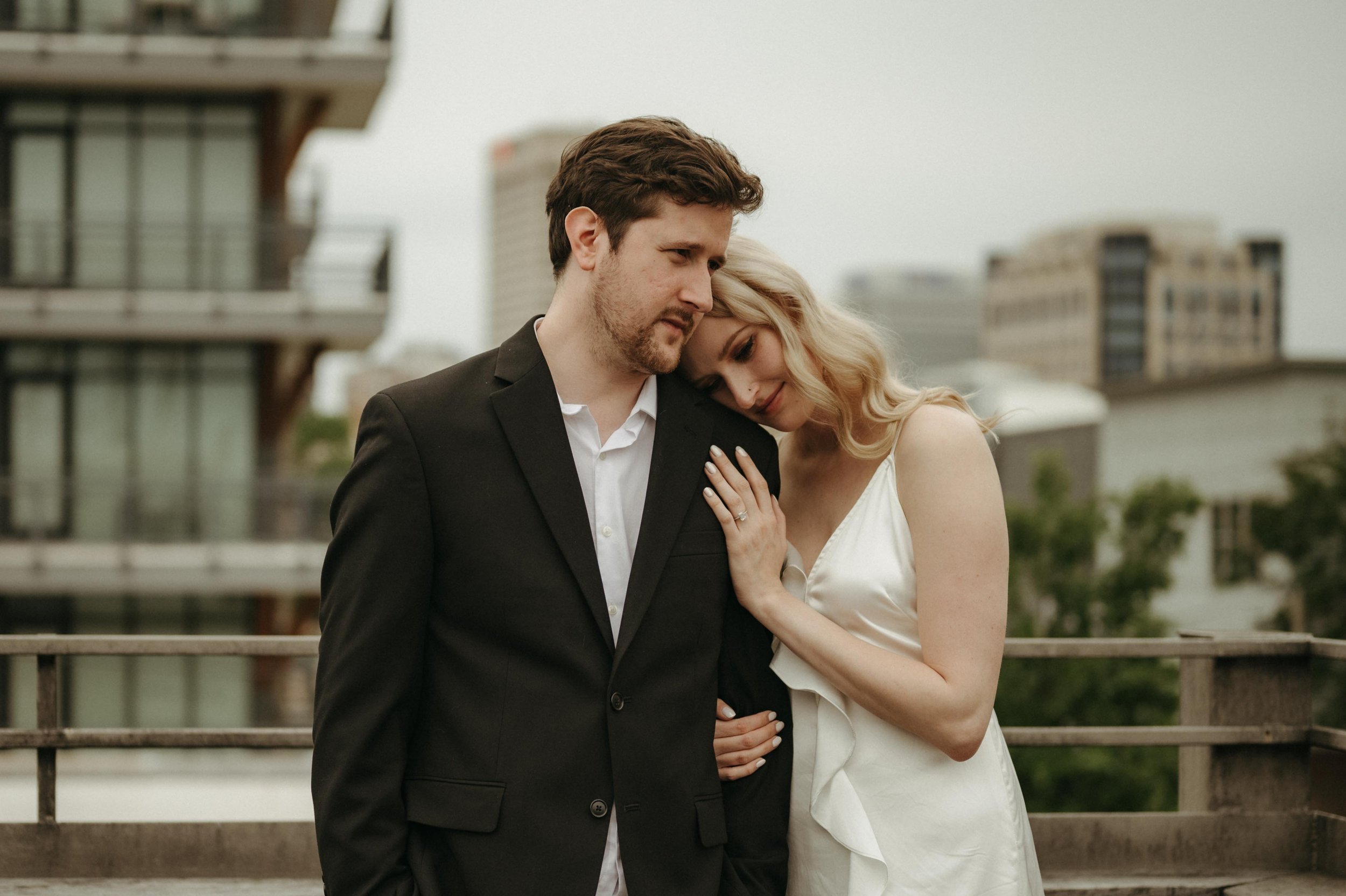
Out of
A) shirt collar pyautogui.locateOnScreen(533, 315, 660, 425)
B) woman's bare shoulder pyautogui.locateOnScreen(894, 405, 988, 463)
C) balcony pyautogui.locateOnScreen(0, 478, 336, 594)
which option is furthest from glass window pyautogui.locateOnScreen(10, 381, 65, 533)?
woman's bare shoulder pyautogui.locateOnScreen(894, 405, 988, 463)

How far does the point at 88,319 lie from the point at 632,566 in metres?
20.0

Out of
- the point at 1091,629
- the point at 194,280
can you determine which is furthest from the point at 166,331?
the point at 1091,629

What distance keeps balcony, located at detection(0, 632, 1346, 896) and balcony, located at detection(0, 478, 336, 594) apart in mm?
16361

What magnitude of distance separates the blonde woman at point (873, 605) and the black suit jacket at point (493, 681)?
9.9 inches

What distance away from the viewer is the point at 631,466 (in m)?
2.97

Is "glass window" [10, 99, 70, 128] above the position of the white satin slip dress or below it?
above

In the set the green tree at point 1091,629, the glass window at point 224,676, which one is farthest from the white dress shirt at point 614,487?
the green tree at point 1091,629

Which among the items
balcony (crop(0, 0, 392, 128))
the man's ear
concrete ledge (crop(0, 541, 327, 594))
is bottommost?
concrete ledge (crop(0, 541, 327, 594))

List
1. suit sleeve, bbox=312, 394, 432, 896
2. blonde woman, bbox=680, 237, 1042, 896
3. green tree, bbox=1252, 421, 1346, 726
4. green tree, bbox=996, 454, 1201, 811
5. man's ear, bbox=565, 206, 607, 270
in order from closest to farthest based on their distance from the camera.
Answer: suit sleeve, bbox=312, 394, 432, 896 → man's ear, bbox=565, 206, 607, 270 → blonde woman, bbox=680, 237, 1042, 896 → green tree, bbox=996, 454, 1201, 811 → green tree, bbox=1252, 421, 1346, 726

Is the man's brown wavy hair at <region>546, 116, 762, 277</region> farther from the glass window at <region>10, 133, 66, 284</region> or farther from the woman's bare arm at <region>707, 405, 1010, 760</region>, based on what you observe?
the glass window at <region>10, 133, 66, 284</region>

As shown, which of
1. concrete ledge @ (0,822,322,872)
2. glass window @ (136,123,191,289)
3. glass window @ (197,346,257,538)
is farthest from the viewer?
glass window @ (197,346,257,538)

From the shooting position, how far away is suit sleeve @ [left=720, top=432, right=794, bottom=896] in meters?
2.96

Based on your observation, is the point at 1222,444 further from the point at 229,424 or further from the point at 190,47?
the point at 190,47

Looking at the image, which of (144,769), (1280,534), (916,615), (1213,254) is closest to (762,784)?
(916,615)
